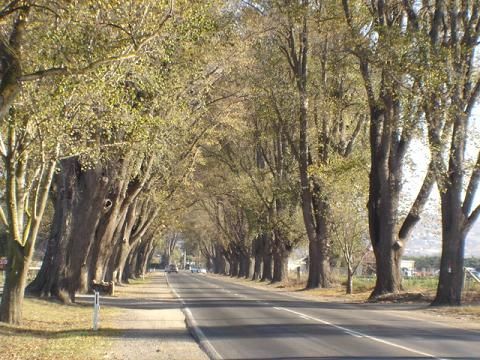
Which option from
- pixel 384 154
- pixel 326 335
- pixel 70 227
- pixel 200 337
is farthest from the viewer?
pixel 384 154

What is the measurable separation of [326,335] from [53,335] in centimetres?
653

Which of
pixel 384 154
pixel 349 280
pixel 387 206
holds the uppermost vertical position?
pixel 384 154

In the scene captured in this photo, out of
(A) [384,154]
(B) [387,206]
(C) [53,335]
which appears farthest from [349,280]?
(C) [53,335]

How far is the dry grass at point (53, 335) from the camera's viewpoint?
42.9 ft

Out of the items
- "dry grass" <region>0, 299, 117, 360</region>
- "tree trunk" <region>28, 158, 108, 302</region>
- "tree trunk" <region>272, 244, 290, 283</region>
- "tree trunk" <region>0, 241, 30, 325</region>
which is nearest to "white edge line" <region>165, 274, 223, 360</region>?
"dry grass" <region>0, 299, 117, 360</region>

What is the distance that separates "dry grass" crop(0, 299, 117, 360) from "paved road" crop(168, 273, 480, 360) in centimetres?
248

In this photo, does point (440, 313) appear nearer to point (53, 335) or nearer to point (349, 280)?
point (53, 335)

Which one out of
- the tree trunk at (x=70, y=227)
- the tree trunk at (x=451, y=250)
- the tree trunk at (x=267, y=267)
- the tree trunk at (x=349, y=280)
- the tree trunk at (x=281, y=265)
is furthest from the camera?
the tree trunk at (x=267, y=267)

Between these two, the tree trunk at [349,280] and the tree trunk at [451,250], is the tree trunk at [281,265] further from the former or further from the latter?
the tree trunk at [451,250]

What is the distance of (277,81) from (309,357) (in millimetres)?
27734

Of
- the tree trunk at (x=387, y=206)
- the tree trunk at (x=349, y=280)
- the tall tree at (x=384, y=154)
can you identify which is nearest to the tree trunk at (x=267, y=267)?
the tree trunk at (x=349, y=280)

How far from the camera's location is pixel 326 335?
643 inches

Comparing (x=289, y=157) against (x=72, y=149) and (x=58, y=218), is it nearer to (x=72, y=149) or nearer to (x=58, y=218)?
(x=58, y=218)

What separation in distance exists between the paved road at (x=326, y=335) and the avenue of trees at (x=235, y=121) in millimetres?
5221
